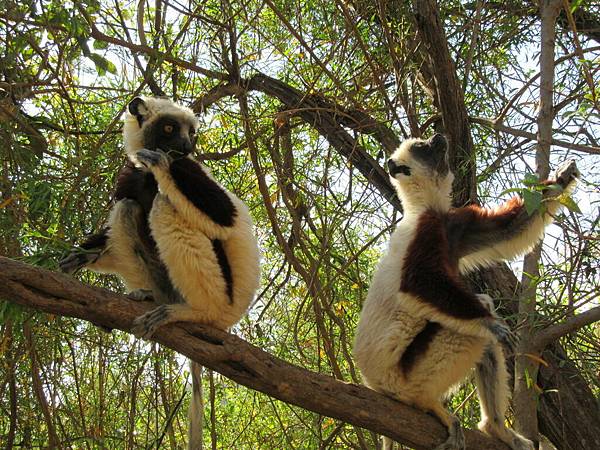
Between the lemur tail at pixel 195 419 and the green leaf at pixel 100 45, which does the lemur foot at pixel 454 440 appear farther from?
the green leaf at pixel 100 45

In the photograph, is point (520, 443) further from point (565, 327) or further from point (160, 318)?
point (160, 318)

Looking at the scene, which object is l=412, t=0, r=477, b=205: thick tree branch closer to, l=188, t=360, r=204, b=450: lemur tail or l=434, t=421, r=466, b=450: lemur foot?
l=434, t=421, r=466, b=450: lemur foot

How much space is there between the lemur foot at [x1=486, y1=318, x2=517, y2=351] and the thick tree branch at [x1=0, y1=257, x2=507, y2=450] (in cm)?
61

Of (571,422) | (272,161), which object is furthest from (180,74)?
(571,422)

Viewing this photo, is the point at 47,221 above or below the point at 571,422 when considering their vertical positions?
above

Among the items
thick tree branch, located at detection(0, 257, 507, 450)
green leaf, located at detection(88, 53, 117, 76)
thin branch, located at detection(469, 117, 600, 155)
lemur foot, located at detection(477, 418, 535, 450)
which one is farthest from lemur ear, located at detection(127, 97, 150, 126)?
lemur foot, located at detection(477, 418, 535, 450)

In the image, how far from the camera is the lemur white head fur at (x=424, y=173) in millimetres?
5051

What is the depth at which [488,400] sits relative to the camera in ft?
15.1

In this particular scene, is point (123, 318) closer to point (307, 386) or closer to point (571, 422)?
point (307, 386)

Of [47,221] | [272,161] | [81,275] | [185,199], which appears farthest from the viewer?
[272,161]

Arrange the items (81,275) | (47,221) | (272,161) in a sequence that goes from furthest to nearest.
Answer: (272,161), (81,275), (47,221)

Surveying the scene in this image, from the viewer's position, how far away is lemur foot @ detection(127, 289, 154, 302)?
443 centimetres

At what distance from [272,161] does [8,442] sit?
9.60 ft

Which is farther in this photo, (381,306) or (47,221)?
(47,221)
